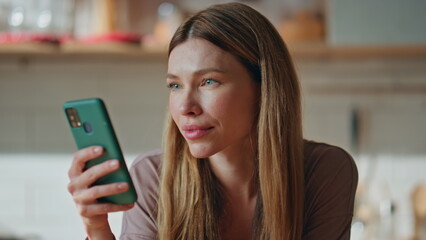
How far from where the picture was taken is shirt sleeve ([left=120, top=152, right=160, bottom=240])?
119cm

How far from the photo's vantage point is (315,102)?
2.10 metres

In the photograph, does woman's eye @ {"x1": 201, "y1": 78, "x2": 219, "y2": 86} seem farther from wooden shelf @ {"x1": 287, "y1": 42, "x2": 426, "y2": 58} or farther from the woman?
wooden shelf @ {"x1": 287, "y1": 42, "x2": 426, "y2": 58}

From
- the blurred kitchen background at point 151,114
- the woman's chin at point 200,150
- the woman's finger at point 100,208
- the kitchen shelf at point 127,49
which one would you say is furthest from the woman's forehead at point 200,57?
the blurred kitchen background at point 151,114

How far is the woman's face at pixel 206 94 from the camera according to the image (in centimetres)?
105

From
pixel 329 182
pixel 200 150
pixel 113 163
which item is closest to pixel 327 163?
pixel 329 182

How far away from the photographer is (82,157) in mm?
983

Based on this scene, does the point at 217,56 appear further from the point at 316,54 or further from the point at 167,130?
the point at 316,54

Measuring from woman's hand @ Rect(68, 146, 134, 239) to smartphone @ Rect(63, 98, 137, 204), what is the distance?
11mm

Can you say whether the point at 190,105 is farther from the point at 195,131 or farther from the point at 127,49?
the point at 127,49

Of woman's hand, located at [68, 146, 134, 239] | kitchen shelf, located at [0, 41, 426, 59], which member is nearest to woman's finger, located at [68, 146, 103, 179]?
woman's hand, located at [68, 146, 134, 239]

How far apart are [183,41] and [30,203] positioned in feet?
4.12

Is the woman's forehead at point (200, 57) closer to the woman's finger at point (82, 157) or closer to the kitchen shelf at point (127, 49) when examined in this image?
the woman's finger at point (82, 157)

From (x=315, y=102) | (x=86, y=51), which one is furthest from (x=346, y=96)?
(x=86, y=51)

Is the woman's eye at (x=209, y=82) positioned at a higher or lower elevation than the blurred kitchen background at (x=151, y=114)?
higher
